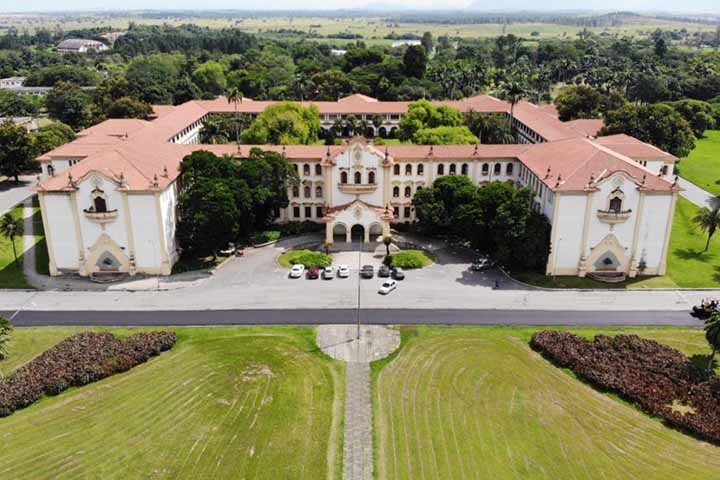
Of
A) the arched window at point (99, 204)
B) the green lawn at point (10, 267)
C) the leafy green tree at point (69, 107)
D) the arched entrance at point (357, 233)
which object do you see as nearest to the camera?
the arched window at point (99, 204)

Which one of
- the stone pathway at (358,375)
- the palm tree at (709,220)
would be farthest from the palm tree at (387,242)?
the palm tree at (709,220)

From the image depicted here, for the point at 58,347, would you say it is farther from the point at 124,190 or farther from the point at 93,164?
the point at 93,164

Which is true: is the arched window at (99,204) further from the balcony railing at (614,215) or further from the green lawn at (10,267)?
the balcony railing at (614,215)

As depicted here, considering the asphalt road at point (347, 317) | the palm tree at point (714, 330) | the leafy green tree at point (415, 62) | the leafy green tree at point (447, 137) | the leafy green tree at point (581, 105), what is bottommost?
the asphalt road at point (347, 317)

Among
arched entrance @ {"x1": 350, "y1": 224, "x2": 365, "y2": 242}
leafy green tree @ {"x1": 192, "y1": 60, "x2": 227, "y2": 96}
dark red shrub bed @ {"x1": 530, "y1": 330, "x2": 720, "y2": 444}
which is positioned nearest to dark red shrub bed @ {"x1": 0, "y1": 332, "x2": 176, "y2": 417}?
arched entrance @ {"x1": 350, "y1": 224, "x2": 365, "y2": 242}

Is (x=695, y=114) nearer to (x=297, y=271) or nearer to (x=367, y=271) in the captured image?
(x=367, y=271)

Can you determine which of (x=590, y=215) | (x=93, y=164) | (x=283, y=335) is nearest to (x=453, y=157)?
(x=590, y=215)
